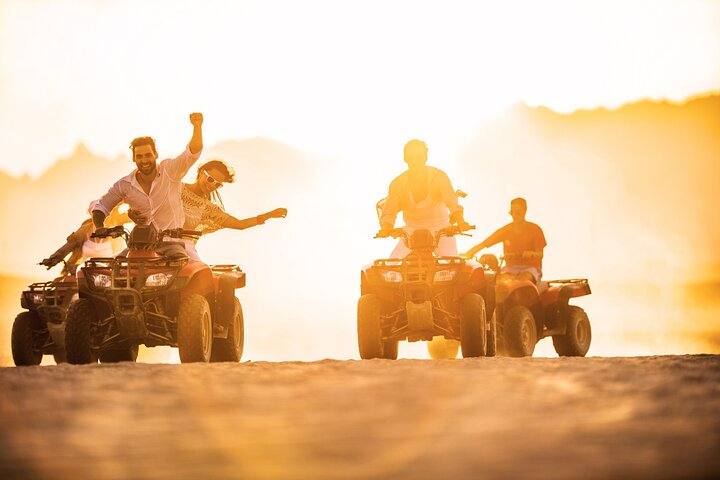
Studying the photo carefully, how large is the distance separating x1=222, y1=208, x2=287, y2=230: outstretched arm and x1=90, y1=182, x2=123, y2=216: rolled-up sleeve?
1316 mm

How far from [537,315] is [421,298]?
3.75 metres

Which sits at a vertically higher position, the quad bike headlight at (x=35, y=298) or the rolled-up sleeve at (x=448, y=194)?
the rolled-up sleeve at (x=448, y=194)

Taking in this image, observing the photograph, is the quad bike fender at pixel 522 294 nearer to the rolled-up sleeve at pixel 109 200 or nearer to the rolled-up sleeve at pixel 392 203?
the rolled-up sleeve at pixel 392 203

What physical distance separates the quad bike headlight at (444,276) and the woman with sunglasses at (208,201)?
2174mm

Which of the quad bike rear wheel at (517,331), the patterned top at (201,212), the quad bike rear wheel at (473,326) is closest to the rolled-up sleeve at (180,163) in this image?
the patterned top at (201,212)

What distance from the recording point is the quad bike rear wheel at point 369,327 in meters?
13.6

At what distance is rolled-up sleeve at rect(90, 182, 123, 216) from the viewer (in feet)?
42.9

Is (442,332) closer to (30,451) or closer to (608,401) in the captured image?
(608,401)

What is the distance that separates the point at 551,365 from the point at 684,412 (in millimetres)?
3825

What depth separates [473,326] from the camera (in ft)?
43.0

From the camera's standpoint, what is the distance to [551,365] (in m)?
10.6

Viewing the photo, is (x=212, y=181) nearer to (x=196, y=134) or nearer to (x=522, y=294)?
(x=196, y=134)

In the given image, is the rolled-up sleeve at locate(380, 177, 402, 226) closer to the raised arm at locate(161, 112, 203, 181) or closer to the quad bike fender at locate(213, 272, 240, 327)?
the quad bike fender at locate(213, 272, 240, 327)

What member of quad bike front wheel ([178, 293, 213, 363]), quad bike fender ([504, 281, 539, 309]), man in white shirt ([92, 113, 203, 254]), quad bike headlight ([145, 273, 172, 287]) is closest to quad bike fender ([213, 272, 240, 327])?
man in white shirt ([92, 113, 203, 254])
